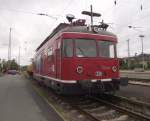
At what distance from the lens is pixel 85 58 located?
38.1ft

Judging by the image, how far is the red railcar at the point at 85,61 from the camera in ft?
36.9

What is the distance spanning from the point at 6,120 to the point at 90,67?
4.11 metres

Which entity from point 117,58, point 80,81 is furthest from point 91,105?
point 117,58

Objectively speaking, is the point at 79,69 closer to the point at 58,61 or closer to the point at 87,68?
the point at 87,68

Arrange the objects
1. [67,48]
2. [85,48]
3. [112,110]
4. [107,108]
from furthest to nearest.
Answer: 1. [85,48]
2. [67,48]
3. [107,108]
4. [112,110]

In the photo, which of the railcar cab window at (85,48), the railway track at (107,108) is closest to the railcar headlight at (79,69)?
the railcar cab window at (85,48)

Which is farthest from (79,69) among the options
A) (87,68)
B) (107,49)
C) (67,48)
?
(107,49)

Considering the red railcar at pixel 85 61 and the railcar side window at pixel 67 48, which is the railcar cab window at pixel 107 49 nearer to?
the red railcar at pixel 85 61

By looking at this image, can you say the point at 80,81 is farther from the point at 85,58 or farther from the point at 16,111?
the point at 16,111

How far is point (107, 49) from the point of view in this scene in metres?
12.3

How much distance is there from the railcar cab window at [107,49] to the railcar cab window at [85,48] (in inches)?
12.1

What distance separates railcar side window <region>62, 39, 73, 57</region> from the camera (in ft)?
37.6

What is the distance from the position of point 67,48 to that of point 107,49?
191 centimetres

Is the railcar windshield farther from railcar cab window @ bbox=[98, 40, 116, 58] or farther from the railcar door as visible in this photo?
the railcar door
